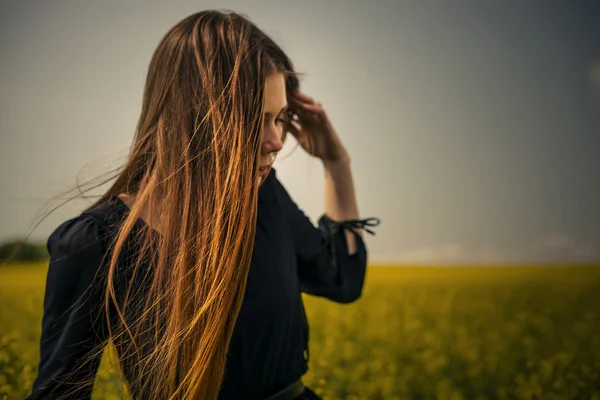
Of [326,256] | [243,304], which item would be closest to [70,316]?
[243,304]

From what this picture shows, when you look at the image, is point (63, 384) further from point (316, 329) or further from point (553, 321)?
point (553, 321)

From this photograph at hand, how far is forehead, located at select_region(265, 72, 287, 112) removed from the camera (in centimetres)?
146

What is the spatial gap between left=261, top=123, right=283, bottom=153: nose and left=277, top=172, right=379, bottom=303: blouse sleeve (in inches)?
13.0

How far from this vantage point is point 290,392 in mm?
1517

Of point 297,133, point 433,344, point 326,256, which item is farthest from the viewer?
point 433,344

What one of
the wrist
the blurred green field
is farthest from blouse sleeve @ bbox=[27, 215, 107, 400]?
the blurred green field

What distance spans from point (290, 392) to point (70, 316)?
1.84 ft

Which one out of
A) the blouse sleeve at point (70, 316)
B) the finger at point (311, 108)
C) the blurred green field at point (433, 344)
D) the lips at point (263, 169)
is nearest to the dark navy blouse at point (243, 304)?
the blouse sleeve at point (70, 316)

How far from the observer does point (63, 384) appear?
127cm

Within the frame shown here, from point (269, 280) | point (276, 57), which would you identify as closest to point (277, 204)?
point (269, 280)

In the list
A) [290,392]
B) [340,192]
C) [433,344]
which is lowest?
[433,344]

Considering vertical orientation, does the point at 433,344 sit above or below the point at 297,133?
below

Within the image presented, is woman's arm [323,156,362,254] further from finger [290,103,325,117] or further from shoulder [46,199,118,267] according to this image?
shoulder [46,199,118,267]

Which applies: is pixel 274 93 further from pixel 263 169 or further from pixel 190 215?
pixel 190 215
